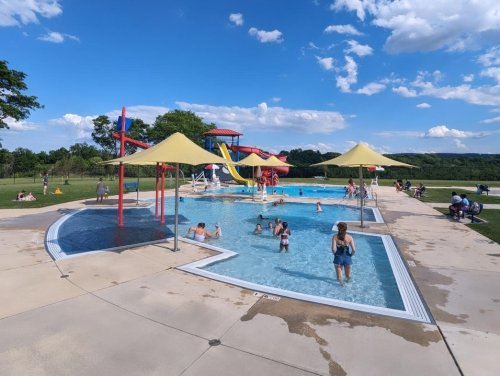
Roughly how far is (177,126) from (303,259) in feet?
181

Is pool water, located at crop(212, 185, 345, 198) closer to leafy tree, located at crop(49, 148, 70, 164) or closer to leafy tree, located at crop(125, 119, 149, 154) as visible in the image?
leafy tree, located at crop(125, 119, 149, 154)

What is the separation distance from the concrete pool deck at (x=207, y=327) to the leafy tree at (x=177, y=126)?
54.4 meters

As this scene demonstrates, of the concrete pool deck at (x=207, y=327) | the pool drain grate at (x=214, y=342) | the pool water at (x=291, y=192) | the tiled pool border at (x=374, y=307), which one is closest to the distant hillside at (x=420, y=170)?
the pool water at (x=291, y=192)

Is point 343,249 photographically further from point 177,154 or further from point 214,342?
point 177,154

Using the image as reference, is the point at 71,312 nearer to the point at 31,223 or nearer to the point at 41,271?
the point at 41,271

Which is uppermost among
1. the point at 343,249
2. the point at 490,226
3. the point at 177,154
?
the point at 177,154

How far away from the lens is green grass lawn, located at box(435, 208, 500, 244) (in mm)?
11066

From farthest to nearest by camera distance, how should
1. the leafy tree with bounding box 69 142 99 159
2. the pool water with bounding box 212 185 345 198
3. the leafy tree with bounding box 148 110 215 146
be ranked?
the leafy tree with bounding box 69 142 99 159
the leafy tree with bounding box 148 110 215 146
the pool water with bounding box 212 185 345 198

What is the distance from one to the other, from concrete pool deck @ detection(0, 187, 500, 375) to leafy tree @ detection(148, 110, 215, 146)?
5443 centimetres

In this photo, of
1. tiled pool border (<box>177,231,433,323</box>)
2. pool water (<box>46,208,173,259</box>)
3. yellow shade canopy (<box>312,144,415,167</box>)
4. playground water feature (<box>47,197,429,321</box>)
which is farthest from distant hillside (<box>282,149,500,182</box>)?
tiled pool border (<box>177,231,433,323</box>)

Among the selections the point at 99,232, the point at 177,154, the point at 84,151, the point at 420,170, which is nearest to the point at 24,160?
the point at 84,151

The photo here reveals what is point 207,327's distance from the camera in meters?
4.64

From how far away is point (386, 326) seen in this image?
4.81 metres

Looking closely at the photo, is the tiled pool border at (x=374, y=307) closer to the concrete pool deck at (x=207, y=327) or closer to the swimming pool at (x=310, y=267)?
the swimming pool at (x=310, y=267)
